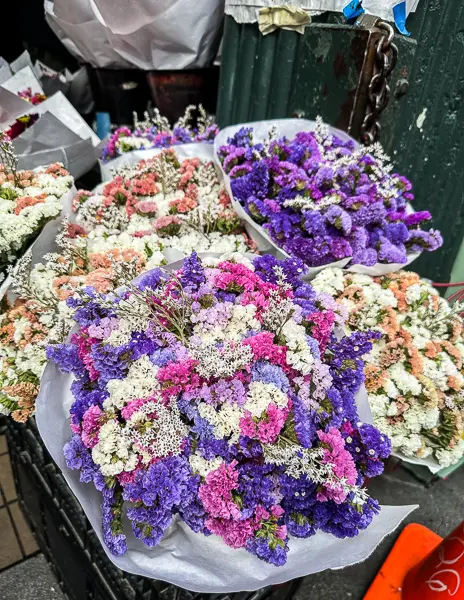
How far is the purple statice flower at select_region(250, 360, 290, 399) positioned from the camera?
110 centimetres

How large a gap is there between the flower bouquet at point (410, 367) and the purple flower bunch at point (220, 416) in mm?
303

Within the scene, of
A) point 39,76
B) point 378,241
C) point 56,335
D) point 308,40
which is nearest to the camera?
point 56,335

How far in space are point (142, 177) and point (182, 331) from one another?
1.04 m

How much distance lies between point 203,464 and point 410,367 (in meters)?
0.80

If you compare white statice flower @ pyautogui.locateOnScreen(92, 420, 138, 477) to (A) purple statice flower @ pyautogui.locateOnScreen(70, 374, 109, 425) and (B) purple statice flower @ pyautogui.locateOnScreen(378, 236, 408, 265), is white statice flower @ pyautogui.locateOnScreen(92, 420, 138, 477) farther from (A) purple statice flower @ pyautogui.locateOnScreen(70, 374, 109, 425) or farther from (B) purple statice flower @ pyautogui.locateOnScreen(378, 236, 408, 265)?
(B) purple statice flower @ pyautogui.locateOnScreen(378, 236, 408, 265)

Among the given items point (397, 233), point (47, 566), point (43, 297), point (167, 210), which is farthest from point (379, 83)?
point (47, 566)

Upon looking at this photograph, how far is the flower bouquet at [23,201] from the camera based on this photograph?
1569 millimetres

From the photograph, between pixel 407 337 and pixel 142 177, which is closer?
pixel 407 337

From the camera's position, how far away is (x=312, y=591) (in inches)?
91.4

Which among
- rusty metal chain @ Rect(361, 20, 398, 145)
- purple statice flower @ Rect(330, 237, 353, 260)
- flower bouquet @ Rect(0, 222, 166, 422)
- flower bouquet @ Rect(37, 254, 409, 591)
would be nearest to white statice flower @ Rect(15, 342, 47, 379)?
flower bouquet @ Rect(0, 222, 166, 422)

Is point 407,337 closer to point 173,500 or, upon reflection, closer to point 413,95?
point 173,500

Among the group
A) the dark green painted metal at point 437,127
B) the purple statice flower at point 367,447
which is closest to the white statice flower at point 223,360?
the purple statice flower at point 367,447

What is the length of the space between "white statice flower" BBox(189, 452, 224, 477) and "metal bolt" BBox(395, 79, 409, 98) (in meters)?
1.90

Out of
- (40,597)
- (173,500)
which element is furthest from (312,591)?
(173,500)
